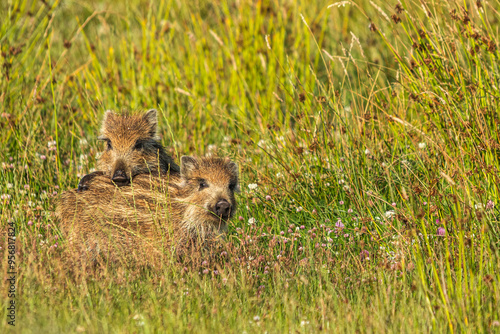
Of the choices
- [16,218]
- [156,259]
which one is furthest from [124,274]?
[16,218]

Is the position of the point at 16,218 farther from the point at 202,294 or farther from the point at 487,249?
the point at 487,249

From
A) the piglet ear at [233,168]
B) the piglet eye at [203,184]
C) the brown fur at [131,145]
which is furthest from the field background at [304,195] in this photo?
the piglet eye at [203,184]

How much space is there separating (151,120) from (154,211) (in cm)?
135

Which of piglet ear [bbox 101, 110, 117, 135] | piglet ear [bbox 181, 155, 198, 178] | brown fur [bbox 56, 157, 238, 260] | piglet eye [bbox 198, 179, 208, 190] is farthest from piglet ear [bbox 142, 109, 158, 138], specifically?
piglet eye [bbox 198, 179, 208, 190]

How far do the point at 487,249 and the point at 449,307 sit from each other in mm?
927

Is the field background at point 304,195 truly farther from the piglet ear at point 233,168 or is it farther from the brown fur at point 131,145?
the brown fur at point 131,145

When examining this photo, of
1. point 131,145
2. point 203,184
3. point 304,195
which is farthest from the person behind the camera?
point 131,145

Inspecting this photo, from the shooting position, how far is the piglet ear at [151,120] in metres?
6.99

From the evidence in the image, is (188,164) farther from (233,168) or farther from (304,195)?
(304,195)

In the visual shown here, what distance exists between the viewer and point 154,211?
605cm

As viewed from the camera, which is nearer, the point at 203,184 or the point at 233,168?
the point at 203,184

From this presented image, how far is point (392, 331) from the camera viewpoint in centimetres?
410

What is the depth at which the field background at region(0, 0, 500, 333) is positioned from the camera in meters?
4.36

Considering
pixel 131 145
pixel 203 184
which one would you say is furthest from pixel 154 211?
pixel 131 145
